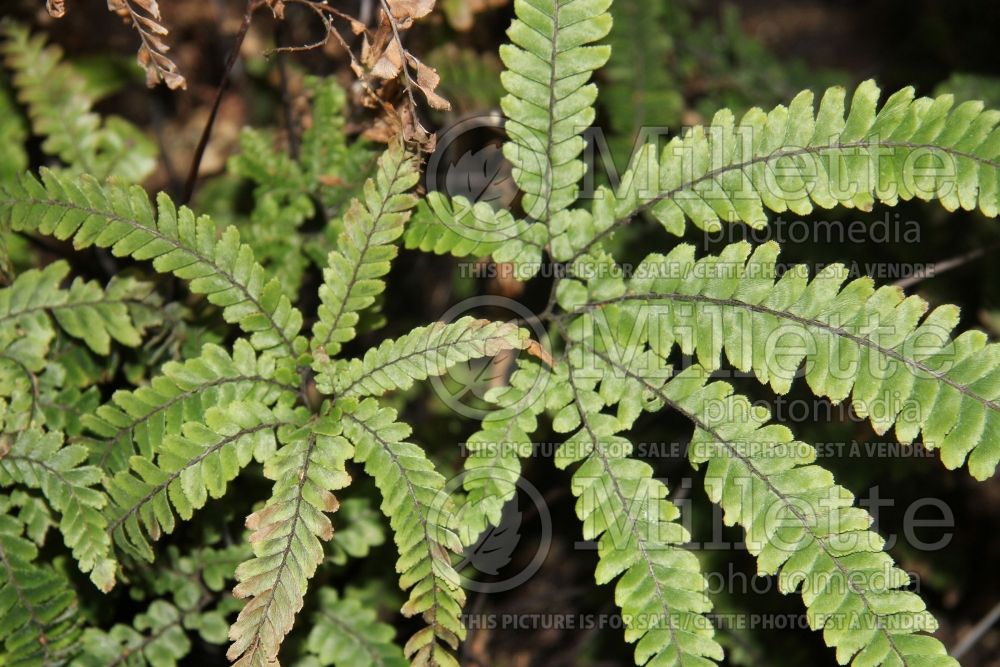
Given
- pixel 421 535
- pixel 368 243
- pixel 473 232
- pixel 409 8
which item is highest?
pixel 409 8

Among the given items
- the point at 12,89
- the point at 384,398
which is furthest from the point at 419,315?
the point at 12,89

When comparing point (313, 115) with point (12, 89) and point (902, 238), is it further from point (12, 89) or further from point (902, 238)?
point (902, 238)

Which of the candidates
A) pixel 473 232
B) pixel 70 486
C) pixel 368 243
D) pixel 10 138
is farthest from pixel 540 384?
pixel 10 138

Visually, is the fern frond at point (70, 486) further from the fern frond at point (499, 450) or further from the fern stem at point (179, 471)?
the fern frond at point (499, 450)

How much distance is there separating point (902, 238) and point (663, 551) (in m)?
2.06

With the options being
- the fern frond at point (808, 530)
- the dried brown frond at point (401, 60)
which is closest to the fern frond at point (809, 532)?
the fern frond at point (808, 530)

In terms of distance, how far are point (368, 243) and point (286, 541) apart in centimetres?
71

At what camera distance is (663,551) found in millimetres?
1878

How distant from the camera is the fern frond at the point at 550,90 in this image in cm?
200

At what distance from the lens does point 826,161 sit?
1938 millimetres

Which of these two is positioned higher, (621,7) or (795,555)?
(621,7)

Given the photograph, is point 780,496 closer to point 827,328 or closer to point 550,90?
point 827,328

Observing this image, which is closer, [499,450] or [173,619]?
[499,450]

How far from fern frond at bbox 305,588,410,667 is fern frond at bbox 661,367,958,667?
42.6 inches
